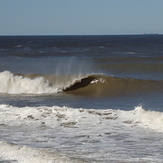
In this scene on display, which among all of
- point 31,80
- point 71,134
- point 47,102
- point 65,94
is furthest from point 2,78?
point 71,134

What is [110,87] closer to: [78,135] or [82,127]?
[82,127]

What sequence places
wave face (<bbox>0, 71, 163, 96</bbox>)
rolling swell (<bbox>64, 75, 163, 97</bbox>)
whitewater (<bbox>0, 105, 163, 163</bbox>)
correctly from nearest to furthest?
whitewater (<bbox>0, 105, 163, 163</bbox>) < rolling swell (<bbox>64, 75, 163, 97</bbox>) < wave face (<bbox>0, 71, 163, 96</bbox>)

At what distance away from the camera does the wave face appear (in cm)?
1485

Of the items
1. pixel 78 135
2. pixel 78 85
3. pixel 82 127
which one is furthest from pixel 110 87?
pixel 78 135

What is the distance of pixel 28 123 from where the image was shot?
8156mm

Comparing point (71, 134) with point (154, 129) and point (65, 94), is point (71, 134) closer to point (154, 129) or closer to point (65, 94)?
point (154, 129)

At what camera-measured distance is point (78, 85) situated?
15.9 metres

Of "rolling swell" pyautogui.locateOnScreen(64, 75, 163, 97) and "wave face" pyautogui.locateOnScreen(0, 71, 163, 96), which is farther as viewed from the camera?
"wave face" pyautogui.locateOnScreen(0, 71, 163, 96)

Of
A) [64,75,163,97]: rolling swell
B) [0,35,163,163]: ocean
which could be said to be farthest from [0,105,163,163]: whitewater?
[64,75,163,97]: rolling swell

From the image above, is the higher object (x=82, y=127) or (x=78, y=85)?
(x=78, y=85)

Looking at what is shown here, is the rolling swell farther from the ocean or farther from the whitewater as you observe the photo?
the whitewater

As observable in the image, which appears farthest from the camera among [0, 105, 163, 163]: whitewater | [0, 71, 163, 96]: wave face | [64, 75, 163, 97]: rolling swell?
[0, 71, 163, 96]: wave face

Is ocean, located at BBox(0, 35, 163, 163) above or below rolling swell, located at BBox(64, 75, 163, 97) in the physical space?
below

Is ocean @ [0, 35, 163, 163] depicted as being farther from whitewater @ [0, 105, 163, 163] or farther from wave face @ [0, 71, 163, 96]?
wave face @ [0, 71, 163, 96]
